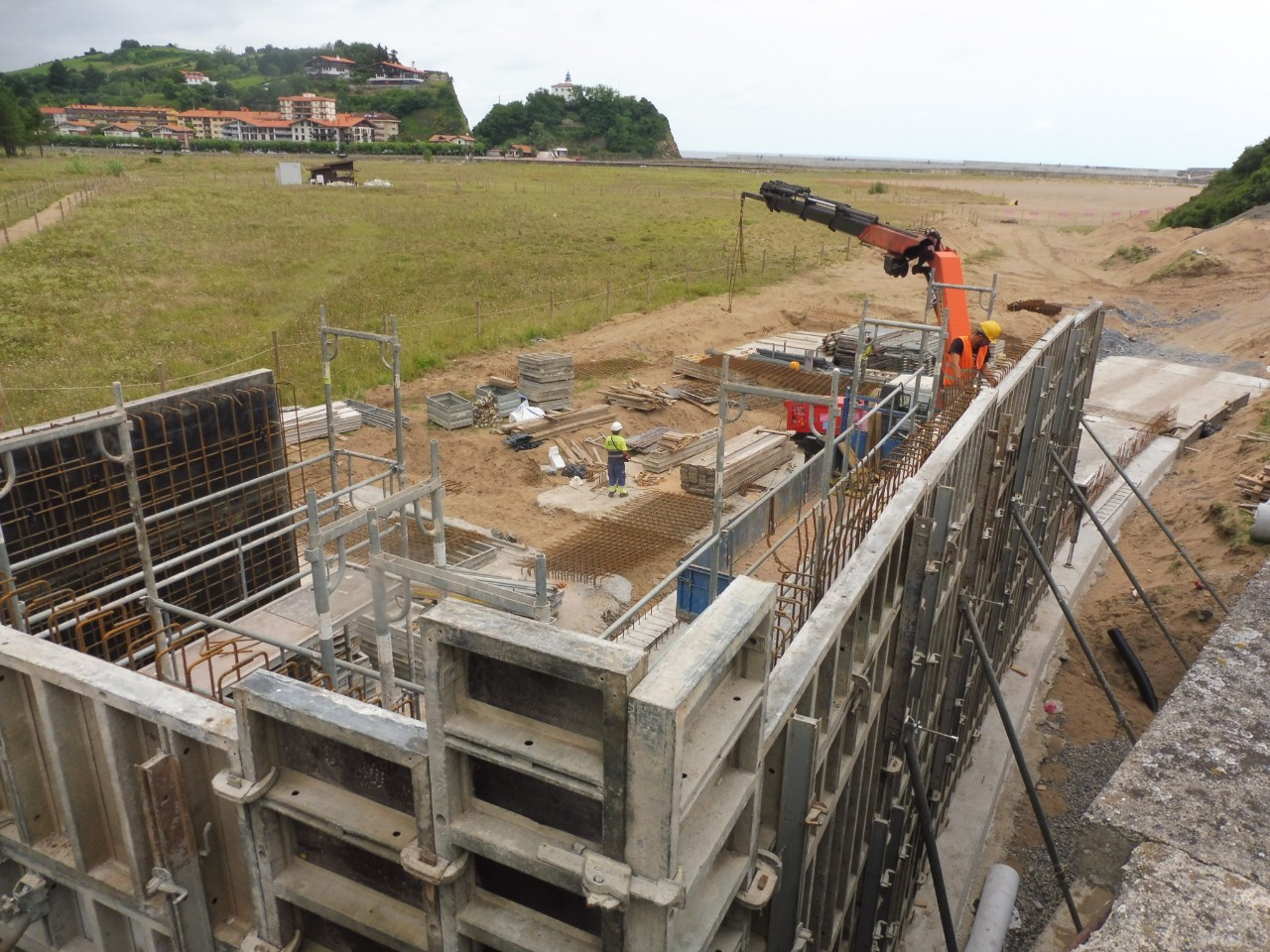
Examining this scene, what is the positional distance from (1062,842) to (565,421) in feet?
47.1

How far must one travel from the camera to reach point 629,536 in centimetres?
1571

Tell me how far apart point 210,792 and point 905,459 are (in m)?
7.07

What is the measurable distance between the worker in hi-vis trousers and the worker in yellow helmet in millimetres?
6082

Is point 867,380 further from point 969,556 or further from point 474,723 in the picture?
point 474,723

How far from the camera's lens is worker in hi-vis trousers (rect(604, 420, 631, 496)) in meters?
16.8

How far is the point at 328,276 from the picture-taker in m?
36.2

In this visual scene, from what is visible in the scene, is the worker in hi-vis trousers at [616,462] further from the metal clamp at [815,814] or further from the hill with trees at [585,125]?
the hill with trees at [585,125]

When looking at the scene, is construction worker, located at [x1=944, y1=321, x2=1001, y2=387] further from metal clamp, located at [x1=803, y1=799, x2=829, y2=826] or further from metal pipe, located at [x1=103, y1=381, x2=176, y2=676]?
metal pipe, located at [x1=103, y1=381, x2=176, y2=676]

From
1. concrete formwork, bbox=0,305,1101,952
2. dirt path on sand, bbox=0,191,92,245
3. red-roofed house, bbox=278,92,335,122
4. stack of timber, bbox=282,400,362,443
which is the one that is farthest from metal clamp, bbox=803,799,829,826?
red-roofed house, bbox=278,92,335,122

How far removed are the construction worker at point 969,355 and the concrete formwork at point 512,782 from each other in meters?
6.32

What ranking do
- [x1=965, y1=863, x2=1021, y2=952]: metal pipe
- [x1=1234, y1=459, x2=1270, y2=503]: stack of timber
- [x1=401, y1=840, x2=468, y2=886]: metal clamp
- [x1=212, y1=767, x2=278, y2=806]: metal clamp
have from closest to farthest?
[x1=401, y1=840, x2=468, y2=886]: metal clamp < [x1=212, y1=767, x2=278, y2=806]: metal clamp < [x1=965, y1=863, x2=1021, y2=952]: metal pipe < [x1=1234, y1=459, x2=1270, y2=503]: stack of timber

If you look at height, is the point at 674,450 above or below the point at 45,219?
below

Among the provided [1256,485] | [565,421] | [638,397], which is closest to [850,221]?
[638,397]

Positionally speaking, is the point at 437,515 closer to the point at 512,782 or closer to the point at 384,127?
the point at 512,782
